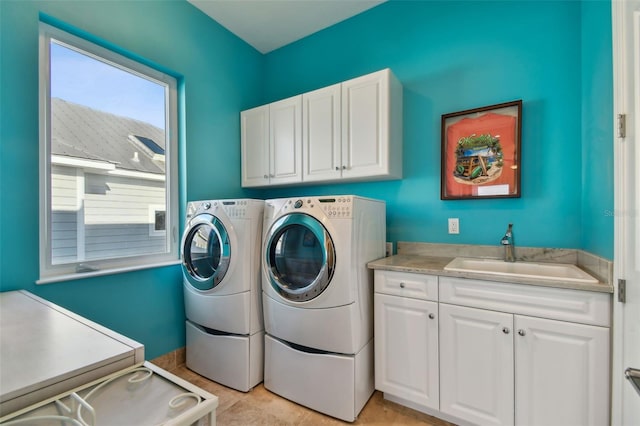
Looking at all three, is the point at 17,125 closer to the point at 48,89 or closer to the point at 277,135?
the point at 48,89

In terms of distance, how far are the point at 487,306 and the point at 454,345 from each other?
0.91ft

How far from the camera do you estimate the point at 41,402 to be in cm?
59

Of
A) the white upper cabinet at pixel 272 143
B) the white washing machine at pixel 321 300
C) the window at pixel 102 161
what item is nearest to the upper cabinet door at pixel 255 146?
the white upper cabinet at pixel 272 143

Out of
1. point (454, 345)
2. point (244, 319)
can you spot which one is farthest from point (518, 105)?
point (244, 319)

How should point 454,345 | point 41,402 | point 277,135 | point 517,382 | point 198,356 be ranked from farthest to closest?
point 277,135 < point 198,356 < point 454,345 < point 517,382 < point 41,402

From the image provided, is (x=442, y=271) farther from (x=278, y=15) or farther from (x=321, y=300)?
(x=278, y=15)

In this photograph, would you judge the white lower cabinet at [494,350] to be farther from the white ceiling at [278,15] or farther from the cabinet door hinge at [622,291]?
the white ceiling at [278,15]

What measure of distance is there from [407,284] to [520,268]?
736mm

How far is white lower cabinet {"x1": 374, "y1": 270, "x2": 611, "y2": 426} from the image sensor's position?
4.03ft

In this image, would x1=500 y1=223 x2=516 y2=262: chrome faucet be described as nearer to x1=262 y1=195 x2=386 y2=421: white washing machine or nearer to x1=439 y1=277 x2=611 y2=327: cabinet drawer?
x1=439 y1=277 x2=611 y2=327: cabinet drawer

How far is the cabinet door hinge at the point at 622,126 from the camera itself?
3.53 ft

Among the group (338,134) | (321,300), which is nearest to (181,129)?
(338,134)

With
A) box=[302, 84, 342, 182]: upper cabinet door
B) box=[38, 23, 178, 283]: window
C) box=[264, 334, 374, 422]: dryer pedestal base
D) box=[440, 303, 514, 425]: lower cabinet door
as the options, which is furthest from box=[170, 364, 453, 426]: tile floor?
box=[302, 84, 342, 182]: upper cabinet door

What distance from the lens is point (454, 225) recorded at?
205cm
